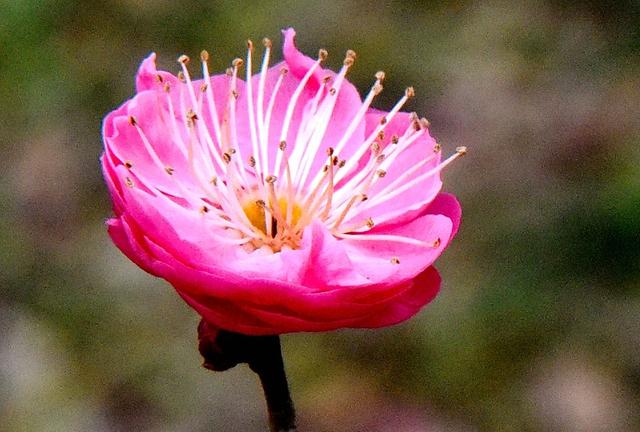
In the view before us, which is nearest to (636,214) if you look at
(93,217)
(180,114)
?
(93,217)

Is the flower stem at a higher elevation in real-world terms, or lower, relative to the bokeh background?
higher

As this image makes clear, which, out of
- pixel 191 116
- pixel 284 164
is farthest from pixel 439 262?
pixel 191 116

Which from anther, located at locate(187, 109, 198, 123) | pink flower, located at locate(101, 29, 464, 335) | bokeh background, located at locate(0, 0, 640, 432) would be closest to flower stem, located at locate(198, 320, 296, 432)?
pink flower, located at locate(101, 29, 464, 335)

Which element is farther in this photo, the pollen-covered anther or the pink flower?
the pollen-covered anther

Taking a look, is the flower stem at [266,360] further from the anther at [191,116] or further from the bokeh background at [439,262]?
the bokeh background at [439,262]

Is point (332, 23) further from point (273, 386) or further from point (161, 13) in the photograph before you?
point (273, 386)

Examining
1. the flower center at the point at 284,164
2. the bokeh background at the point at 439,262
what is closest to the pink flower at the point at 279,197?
the flower center at the point at 284,164

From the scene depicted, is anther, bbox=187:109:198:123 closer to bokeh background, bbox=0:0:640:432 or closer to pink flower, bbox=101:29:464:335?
pink flower, bbox=101:29:464:335
